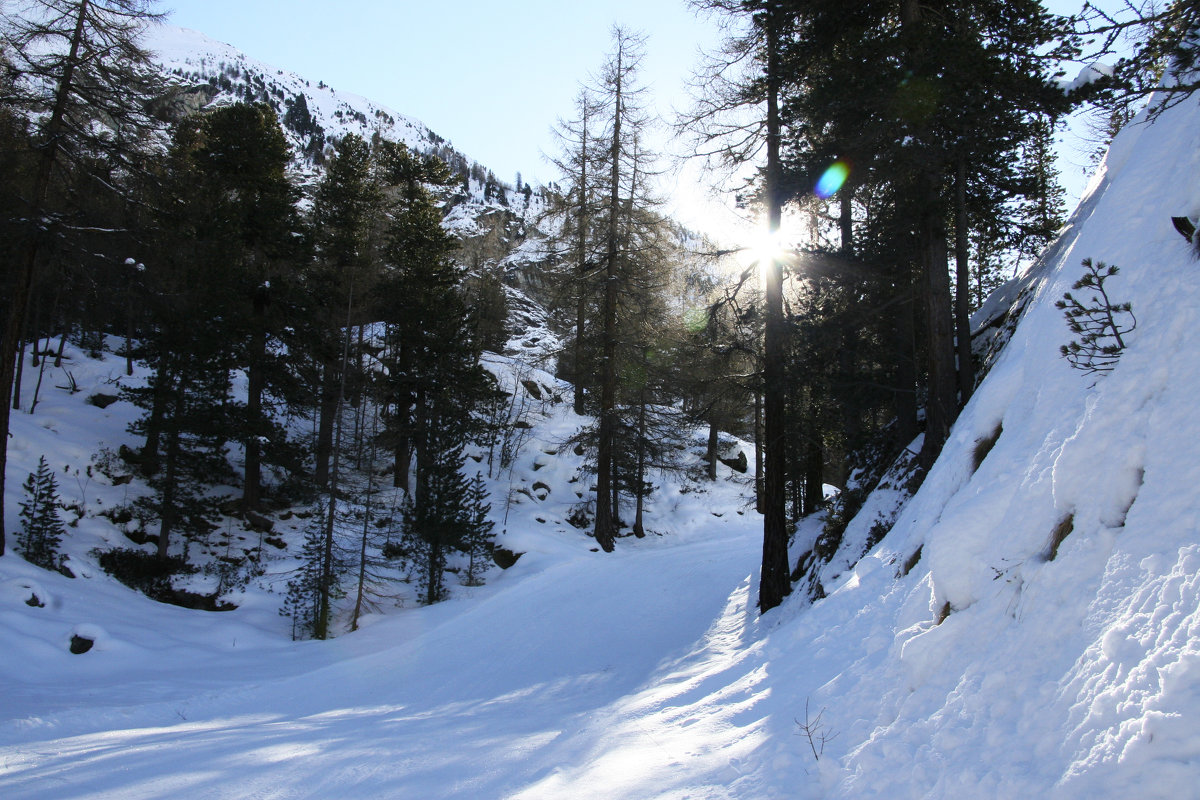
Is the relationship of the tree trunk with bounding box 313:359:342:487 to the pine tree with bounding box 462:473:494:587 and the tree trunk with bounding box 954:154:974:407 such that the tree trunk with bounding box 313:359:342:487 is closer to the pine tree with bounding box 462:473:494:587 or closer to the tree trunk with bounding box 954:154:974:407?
the pine tree with bounding box 462:473:494:587

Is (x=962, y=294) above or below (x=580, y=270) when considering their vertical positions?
below

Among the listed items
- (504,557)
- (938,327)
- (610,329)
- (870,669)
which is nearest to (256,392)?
(504,557)

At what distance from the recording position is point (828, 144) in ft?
30.7

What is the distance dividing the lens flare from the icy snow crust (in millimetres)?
3244

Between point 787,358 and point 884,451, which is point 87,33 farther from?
point 884,451

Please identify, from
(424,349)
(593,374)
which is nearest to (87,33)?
(424,349)

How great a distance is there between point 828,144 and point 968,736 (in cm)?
872

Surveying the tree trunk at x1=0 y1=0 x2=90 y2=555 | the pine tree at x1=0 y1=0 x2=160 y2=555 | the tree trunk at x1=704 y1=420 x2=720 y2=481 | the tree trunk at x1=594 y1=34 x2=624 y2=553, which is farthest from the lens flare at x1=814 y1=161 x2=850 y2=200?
the tree trunk at x1=704 y1=420 x2=720 y2=481

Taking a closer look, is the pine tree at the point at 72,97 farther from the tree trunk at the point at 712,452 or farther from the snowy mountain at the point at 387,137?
the tree trunk at the point at 712,452

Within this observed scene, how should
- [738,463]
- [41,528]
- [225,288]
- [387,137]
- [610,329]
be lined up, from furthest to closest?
[387,137] → [738,463] → [610,329] → [225,288] → [41,528]

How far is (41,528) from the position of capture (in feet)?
44.2

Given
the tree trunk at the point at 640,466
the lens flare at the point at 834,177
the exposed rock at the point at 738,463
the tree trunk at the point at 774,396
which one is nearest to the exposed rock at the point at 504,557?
the tree trunk at the point at 640,466

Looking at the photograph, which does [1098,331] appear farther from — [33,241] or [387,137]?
[387,137]

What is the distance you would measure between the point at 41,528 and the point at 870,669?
17504mm
